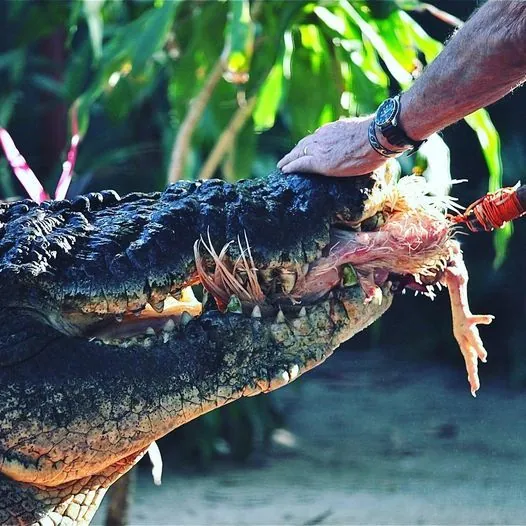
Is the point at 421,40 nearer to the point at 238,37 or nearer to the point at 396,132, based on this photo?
the point at 238,37

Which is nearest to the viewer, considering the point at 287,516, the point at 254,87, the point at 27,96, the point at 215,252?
the point at 215,252

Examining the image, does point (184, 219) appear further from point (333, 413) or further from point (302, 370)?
point (333, 413)

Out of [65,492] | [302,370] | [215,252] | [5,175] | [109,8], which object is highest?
[109,8]

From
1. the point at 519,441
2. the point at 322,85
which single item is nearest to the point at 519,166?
the point at 519,441

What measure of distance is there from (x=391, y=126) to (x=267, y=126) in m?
1.99

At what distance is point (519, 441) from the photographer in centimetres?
507

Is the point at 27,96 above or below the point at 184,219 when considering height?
above

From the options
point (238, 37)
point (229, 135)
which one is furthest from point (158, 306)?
point (229, 135)

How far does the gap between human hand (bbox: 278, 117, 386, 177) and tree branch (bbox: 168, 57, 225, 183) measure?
5.32 ft

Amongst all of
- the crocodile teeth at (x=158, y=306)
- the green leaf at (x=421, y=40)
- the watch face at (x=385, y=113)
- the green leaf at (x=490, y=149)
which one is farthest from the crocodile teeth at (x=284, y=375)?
the green leaf at (x=421, y=40)

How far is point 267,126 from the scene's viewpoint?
3.75 metres

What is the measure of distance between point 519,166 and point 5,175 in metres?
2.56

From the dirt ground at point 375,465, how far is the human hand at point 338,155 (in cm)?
259

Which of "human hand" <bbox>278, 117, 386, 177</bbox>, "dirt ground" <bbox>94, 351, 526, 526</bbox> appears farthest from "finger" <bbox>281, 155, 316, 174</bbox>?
"dirt ground" <bbox>94, 351, 526, 526</bbox>
